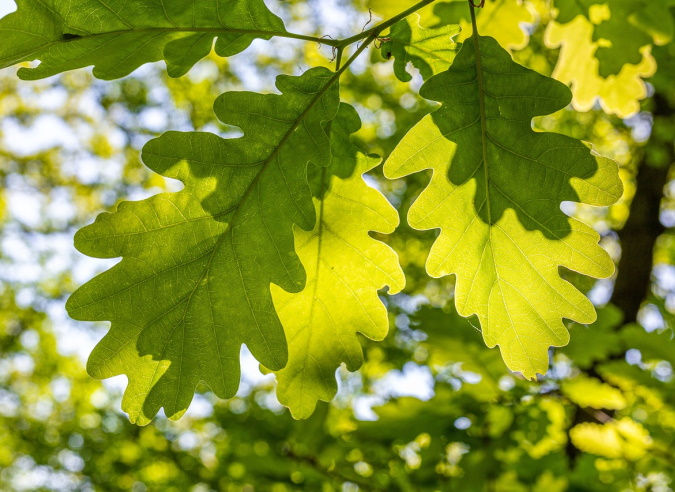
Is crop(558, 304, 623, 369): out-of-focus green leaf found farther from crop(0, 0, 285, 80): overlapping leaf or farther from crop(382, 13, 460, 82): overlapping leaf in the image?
crop(0, 0, 285, 80): overlapping leaf

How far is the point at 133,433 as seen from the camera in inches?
310

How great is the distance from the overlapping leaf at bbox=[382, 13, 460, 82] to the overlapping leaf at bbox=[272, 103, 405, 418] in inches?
8.4

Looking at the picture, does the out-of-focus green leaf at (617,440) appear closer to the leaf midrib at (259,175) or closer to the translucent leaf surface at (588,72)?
the translucent leaf surface at (588,72)

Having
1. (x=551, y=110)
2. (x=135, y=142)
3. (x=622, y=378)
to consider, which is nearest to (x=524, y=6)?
(x=551, y=110)

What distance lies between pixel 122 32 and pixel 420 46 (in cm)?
77

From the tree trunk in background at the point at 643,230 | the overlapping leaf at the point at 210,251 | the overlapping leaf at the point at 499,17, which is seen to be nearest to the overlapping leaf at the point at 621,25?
the overlapping leaf at the point at 499,17

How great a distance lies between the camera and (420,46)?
1.62 m

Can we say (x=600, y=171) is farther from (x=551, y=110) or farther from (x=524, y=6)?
(x=524, y=6)

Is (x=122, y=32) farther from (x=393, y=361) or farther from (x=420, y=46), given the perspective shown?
(x=393, y=361)

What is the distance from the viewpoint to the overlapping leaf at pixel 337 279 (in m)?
1.70

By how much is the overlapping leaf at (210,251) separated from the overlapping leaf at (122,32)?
0.16 meters

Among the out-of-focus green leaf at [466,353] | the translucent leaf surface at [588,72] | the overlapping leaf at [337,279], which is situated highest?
the translucent leaf surface at [588,72]

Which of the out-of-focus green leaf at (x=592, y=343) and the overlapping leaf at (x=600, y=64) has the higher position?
the overlapping leaf at (x=600, y=64)

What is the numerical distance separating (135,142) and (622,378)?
801cm
